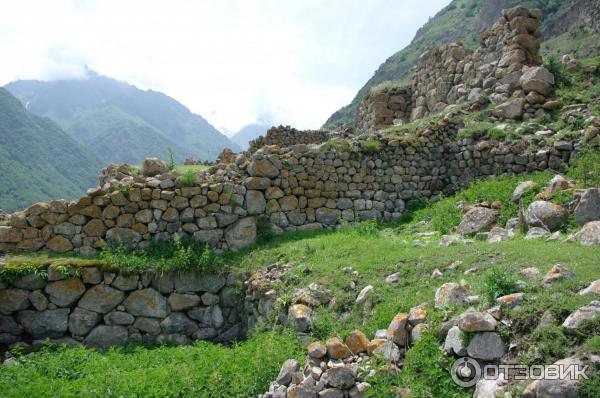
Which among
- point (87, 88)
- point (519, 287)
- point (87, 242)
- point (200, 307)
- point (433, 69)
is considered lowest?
point (200, 307)

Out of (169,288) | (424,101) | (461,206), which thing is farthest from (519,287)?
(424,101)

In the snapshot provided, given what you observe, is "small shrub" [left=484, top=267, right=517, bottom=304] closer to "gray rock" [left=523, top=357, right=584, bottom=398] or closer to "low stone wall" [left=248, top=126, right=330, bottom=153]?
"gray rock" [left=523, top=357, right=584, bottom=398]

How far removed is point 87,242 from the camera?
346 inches

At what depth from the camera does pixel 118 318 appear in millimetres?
8180

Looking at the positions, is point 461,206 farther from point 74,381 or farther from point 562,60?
point 74,381

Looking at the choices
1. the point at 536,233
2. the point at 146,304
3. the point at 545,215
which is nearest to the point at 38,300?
the point at 146,304

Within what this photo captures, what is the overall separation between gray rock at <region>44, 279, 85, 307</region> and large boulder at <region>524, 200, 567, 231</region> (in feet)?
26.0

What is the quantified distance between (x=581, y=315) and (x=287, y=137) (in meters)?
12.4

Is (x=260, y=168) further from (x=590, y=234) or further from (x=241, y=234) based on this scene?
(x=590, y=234)

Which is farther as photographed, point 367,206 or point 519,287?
point 367,206

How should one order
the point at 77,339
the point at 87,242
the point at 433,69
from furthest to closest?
the point at 433,69, the point at 87,242, the point at 77,339

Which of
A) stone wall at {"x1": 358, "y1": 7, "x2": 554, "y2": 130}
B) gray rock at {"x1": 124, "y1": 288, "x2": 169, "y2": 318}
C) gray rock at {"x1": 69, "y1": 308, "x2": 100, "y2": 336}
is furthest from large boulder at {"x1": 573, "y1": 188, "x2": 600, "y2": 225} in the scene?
gray rock at {"x1": 69, "y1": 308, "x2": 100, "y2": 336}

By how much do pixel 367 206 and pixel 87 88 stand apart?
104m

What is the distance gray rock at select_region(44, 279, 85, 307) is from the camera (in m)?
8.01
